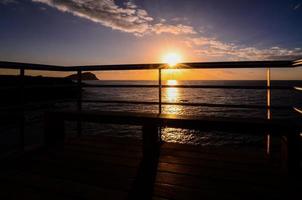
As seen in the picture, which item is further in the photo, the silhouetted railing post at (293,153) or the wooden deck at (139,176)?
the silhouetted railing post at (293,153)

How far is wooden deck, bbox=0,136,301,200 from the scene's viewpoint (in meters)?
1.59

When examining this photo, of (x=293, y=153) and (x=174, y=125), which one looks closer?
(x=293, y=153)

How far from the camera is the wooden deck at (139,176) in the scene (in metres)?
1.59

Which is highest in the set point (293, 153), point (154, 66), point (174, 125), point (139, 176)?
point (154, 66)

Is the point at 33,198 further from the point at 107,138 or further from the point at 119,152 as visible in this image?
the point at 107,138

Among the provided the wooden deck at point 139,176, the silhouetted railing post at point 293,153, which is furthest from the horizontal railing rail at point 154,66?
the wooden deck at point 139,176

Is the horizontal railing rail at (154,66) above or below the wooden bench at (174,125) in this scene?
above

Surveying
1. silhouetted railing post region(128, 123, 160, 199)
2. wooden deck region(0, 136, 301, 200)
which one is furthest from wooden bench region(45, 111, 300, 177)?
wooden deck region(0, 136, 301, 200)

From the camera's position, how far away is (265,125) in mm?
1832

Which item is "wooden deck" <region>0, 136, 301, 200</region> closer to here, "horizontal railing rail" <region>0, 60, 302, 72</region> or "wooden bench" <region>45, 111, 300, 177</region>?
"wooden bench" <region>45, 111, 300, 177</region>

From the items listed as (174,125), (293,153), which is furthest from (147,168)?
(293,153)

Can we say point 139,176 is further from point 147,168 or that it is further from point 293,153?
point 293,153

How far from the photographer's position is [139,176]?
190 centimetres

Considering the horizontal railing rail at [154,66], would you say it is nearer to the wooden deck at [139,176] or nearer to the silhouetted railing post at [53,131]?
the silhouetted railing post at [53,131]
